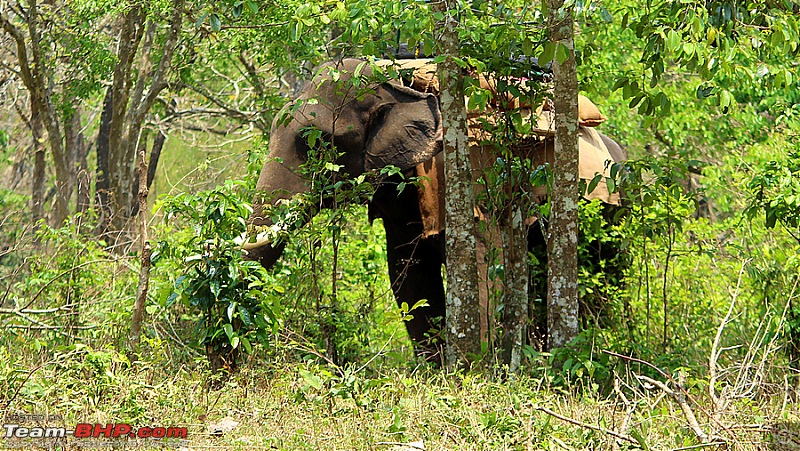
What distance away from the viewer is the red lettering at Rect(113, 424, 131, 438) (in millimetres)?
4621

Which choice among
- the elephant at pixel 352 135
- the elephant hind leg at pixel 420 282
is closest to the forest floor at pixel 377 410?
the elephant at pixel 352 135

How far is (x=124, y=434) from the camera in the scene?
4.62m

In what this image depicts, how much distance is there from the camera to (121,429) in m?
4.66

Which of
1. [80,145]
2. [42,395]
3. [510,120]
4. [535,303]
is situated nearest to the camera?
[42,395]

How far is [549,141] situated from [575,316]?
5.12 ft

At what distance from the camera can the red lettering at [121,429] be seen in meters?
4.62

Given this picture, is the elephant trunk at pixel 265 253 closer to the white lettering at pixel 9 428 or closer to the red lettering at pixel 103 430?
the red lettering at pixel 103 430

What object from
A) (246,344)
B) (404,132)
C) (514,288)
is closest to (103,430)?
(246,344)

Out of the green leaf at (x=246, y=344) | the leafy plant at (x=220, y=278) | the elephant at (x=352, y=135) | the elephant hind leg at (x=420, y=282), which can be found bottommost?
the elephant hind leg at (x=420, y=282)

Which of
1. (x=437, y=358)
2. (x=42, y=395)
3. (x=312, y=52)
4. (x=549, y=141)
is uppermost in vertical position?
(x=312, y=52)

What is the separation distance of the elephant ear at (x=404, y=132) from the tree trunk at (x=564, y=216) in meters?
1.13

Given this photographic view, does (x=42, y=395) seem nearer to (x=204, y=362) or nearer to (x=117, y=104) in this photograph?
(x=204, y=362)

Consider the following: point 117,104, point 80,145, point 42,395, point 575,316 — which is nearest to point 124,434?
point 42,395

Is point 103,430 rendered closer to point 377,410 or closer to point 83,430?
point 83,430
